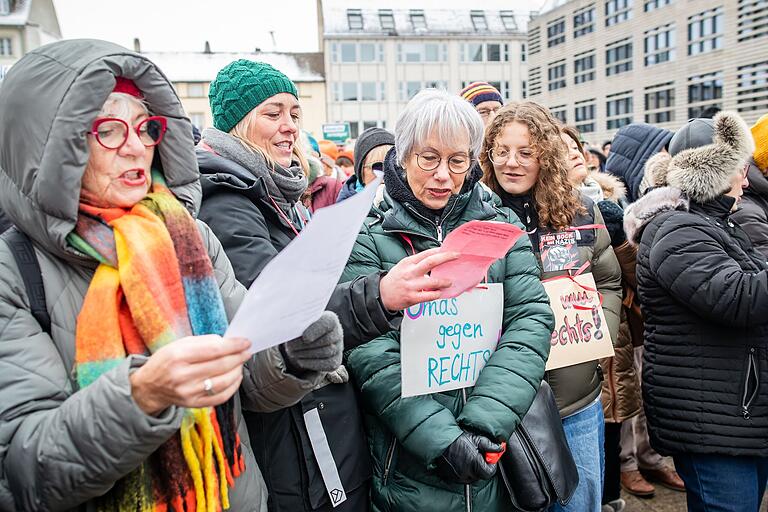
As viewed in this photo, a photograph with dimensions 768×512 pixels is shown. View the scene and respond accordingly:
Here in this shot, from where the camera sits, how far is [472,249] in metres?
1.65

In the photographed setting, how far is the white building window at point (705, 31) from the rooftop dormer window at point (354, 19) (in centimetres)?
2511

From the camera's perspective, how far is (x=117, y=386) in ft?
3.55

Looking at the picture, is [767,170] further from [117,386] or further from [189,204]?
[117,386]

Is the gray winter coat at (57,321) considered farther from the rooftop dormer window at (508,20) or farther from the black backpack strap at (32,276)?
the rooftop dormer window at (508,20)

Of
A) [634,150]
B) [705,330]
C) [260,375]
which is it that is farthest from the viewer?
[634,150]

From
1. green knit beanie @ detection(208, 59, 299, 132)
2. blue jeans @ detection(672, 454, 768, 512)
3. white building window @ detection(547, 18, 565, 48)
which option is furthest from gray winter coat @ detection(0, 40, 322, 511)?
white building window @ detection(547, 18, 565, 48)

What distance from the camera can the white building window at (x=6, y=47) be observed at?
43156 mm

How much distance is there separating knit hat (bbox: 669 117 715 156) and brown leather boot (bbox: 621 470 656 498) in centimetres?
223

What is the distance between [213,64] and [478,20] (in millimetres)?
21563

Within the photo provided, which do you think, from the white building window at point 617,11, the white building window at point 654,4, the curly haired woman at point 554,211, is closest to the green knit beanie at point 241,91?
the curly haired woman at point 554,211

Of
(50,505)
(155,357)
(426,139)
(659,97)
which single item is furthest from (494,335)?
(659,97)

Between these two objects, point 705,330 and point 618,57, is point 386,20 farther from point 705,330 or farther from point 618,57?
point 705,330

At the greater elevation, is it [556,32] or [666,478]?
[556,32]

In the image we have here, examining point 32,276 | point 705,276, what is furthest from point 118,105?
point 705,276
